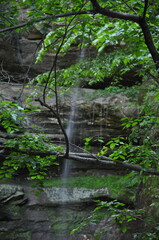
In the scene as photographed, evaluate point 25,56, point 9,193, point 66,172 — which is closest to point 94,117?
point 66,172

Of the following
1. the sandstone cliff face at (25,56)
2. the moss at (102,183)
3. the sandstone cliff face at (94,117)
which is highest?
the sandstone cliff face at (25,56)

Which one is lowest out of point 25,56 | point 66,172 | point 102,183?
point 102,183

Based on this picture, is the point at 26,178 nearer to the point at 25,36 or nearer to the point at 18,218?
the point at 18,218

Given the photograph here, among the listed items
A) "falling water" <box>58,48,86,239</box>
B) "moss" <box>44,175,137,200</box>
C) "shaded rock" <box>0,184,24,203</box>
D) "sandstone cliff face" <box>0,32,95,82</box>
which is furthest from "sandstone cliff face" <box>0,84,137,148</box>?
"shaded rock" <box>0,184,24,203</box>

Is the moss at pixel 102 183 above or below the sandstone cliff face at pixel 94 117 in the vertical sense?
below

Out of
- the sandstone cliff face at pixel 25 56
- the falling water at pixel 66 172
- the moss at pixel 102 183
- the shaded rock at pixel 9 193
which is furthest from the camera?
the sandstone cliff face at pixel 25 56

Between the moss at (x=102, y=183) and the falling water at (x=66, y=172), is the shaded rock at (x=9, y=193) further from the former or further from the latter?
the falling water at (x=66, y=172)

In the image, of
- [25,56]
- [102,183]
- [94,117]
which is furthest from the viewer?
[25,56]

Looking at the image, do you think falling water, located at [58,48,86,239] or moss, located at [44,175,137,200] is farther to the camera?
moss, located at [44,175,137,200]

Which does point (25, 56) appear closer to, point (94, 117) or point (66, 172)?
point (94, 117)

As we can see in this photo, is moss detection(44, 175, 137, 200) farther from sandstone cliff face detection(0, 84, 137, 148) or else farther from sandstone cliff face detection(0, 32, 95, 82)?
sandstone cliff face detection(0, 32, 95, 82)

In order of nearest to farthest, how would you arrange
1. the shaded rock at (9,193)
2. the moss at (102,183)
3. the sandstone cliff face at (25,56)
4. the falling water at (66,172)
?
1. the shaded rock at (9,193)
2. the falling water at (66,172)
3. the moss at (102,183)
4. the sandstone cliff face at (25,56)

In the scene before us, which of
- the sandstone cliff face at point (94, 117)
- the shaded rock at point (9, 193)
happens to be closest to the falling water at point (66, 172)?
the sandstone cliff face at point (94, 117)

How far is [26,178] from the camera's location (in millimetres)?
6996
